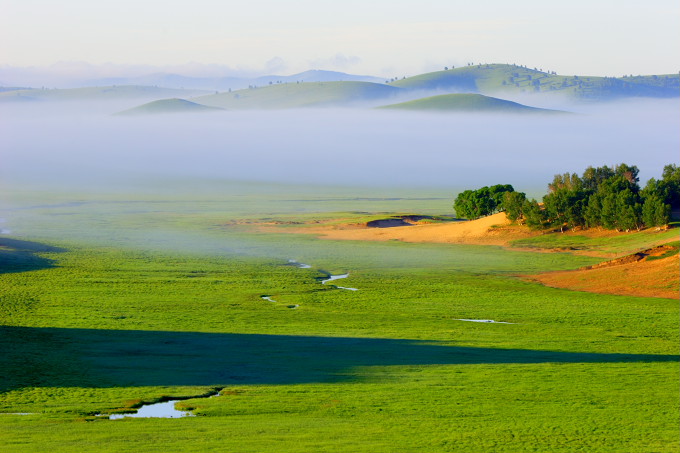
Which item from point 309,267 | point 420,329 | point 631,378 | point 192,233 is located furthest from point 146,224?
point 631,378

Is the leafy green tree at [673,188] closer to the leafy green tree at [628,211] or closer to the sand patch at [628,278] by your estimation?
the leafy green tree at [628,211]

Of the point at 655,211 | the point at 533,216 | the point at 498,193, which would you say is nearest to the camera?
the point at 655,211

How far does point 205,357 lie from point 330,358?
5.98 meters

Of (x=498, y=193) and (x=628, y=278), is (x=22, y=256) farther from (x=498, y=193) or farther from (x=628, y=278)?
(x=498, y=193)

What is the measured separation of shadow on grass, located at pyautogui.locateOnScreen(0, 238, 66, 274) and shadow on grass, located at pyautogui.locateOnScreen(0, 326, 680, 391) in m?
33.6

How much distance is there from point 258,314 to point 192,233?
6922 centimetres

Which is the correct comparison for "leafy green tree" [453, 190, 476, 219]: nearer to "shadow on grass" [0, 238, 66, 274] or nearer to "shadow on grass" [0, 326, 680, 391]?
"shadow on grass" [0, 238, 66, 274]

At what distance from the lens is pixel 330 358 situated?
48375 millimetres

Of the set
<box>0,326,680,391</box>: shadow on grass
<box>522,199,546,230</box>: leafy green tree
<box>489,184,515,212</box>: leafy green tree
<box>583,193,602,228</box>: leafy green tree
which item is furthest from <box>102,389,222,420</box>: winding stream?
<box>489,184,515,212</box>: leafy green tree

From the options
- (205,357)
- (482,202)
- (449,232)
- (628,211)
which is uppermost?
(482,202)

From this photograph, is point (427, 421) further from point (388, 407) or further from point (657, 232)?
point (657, 232)

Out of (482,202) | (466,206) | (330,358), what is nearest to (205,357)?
(330,358)

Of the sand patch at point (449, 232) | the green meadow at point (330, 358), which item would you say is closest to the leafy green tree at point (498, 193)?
the sand patch at point (449, 232)

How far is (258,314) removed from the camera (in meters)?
63.8
